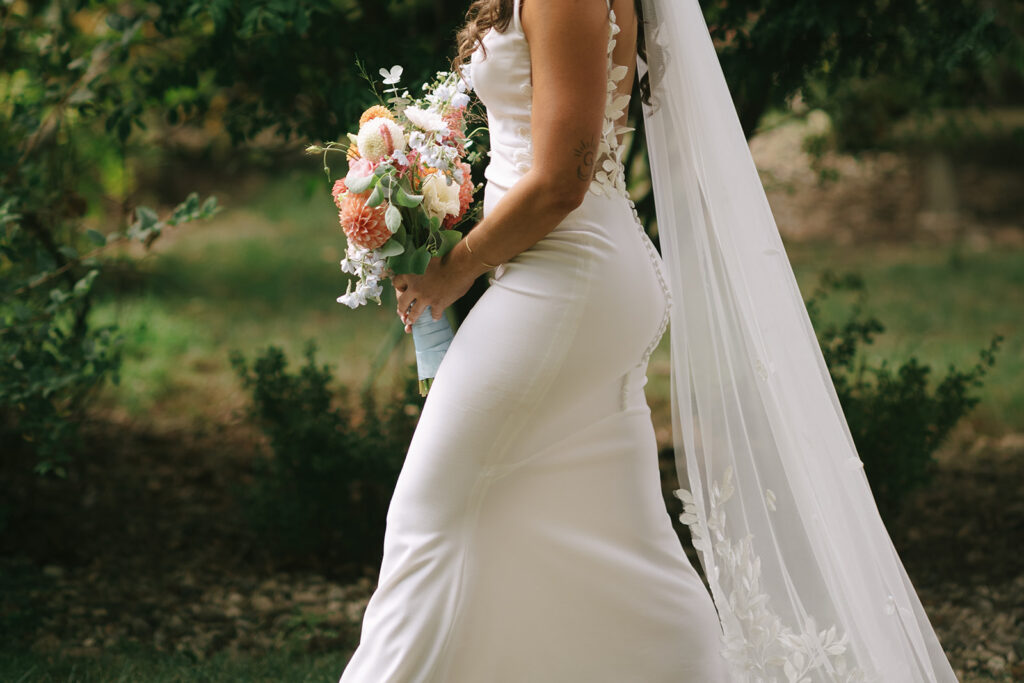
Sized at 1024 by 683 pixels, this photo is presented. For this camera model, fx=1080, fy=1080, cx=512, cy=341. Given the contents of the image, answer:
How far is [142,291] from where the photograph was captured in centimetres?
881

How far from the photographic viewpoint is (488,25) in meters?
2.23

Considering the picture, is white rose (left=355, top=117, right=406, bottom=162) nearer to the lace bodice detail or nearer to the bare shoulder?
the lace bodice detail

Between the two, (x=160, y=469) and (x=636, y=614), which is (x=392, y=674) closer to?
(x=636, y=614)

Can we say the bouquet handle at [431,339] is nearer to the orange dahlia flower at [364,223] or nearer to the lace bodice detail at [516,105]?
the orange dahlia flower at [364,223]

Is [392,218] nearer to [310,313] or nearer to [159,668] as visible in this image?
[159,668]

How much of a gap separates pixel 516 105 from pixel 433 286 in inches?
16.4

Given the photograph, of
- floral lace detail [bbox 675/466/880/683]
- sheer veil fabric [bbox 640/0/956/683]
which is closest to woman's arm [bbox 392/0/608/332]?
sheer veil fabric [bbox 640/0/956/683]

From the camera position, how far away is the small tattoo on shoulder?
2125mm

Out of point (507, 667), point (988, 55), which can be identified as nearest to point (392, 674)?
point (507, 667)

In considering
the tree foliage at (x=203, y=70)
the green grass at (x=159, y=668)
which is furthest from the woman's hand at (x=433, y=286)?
the green grass at (x=159, y=668)

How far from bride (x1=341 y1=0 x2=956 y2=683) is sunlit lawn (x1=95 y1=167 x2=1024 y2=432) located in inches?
108

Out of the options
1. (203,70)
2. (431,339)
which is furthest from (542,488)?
(203,70)

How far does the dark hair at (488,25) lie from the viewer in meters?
2.17

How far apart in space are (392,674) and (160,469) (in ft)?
12.9
